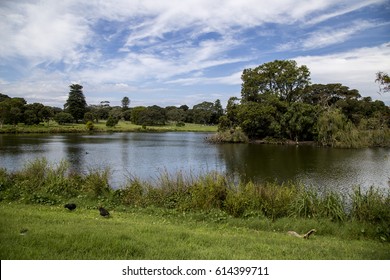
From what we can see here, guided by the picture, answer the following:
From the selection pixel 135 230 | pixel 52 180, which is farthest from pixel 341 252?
pixel 52 180

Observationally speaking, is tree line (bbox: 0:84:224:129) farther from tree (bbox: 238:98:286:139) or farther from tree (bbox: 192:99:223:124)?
tree (bbox: 238:98:286:139)

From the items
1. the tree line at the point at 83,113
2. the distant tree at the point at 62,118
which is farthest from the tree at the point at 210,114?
the distant tree at the point at 62,118

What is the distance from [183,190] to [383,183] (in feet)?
46.0

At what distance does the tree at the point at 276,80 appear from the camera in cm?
5669

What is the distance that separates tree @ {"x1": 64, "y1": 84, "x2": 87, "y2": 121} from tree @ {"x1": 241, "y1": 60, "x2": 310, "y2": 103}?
55.8m

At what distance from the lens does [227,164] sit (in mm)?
27844

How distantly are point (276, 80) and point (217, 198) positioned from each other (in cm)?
5017

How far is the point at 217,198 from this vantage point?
11078 mm

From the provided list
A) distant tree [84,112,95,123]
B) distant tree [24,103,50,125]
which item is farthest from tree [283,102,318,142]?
distant tree [84,112,95,123]

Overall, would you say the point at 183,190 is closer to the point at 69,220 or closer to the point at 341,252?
the point at 69,220

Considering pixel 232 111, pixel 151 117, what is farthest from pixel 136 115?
pixel 232 111

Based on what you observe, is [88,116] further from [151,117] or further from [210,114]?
[210,114]

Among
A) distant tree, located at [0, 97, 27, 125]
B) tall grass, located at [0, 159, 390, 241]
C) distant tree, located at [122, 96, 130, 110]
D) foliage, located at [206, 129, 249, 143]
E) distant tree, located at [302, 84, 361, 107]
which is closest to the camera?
tall grass, located at [0, 159, 390, 241]

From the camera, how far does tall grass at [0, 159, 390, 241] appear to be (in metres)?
9.97
